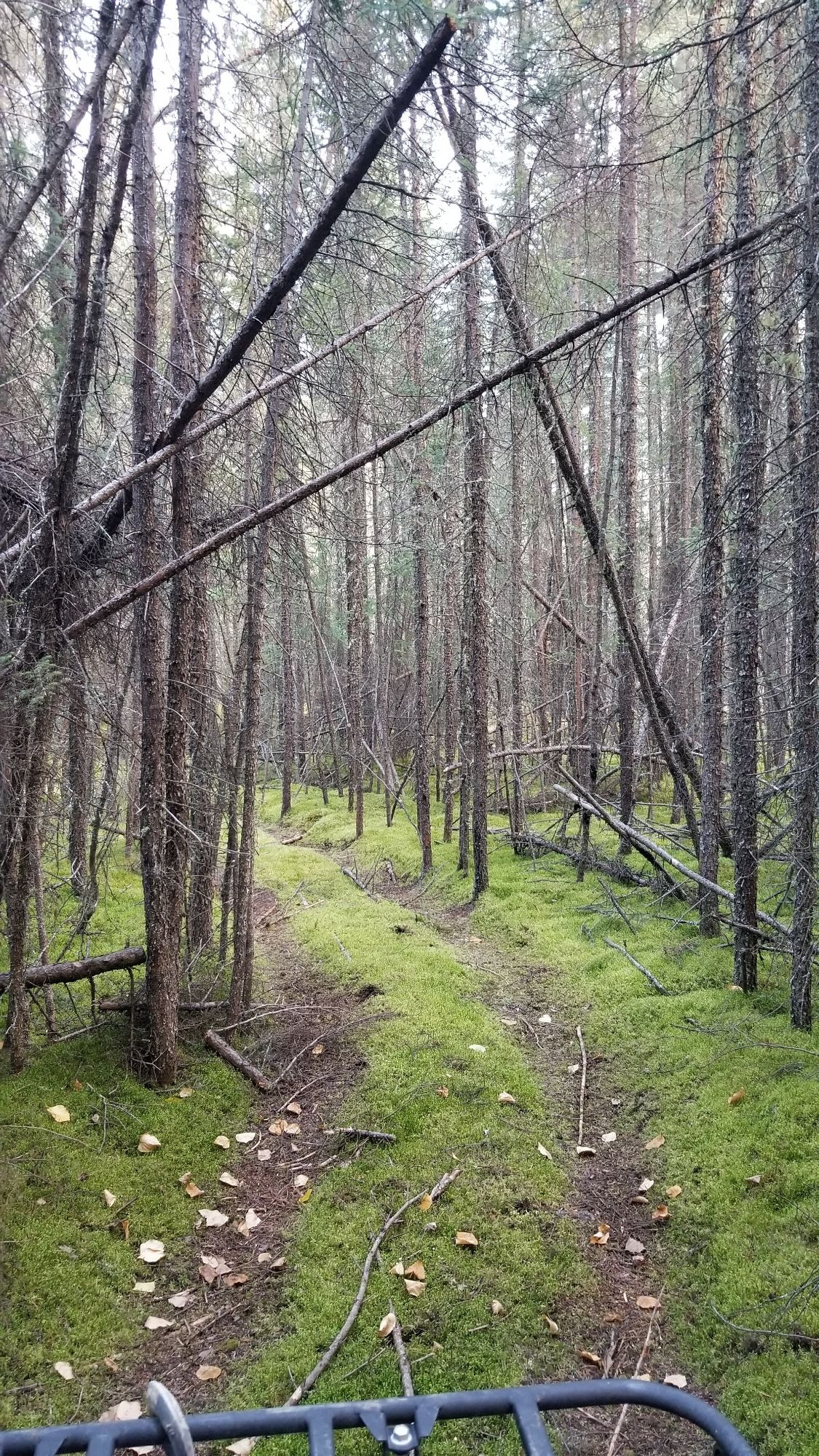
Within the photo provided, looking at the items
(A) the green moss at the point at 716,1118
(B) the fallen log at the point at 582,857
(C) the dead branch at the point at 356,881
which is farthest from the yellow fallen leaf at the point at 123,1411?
(C) the dead branch at the point at 356,881

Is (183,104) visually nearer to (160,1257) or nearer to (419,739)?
(160,1257)

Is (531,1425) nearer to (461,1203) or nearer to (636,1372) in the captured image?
(636,1372)

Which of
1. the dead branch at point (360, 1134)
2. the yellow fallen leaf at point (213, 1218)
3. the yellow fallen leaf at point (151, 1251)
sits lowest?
the yellow fallen leaf at point (213, 1218)

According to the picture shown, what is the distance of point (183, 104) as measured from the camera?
5121mm

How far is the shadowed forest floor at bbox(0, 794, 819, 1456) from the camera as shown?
3.50 metres

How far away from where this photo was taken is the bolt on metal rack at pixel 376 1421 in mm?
1395

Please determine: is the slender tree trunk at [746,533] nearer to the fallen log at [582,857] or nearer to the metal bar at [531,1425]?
A: the fallen log at [582,857]

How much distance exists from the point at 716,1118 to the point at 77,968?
14.5 feet

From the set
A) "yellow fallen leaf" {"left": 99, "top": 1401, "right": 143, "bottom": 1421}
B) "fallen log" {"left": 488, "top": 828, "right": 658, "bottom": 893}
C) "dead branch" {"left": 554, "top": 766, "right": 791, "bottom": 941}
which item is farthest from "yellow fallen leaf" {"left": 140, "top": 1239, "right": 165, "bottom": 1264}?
"fallen log" {"left": 488, "top": 828, "right": 658, "bottom": 893}

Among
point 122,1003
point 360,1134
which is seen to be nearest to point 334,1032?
point 360,1134

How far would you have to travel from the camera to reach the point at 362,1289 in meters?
3.90

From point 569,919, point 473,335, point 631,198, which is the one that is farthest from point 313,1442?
point 631,198

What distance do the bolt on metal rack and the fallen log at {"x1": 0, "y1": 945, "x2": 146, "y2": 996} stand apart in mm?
4123

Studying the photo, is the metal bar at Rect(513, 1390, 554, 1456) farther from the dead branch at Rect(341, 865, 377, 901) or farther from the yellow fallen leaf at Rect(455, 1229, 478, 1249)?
the dead branch at Rect(341, 865, 377, 901)
